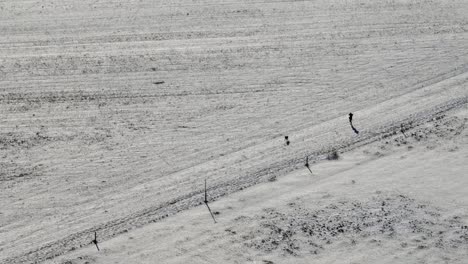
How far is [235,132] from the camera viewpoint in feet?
63.8

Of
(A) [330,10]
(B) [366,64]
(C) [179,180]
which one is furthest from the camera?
(A) [330,10]

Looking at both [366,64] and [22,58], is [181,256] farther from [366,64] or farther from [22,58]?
[22,58]

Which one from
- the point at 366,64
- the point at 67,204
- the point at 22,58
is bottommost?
the point at 67,204

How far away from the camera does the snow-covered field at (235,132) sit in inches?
593

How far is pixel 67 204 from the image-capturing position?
1634 cm

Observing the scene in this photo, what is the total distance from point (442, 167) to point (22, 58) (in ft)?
57.7

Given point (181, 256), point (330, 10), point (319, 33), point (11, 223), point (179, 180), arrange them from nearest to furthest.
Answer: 1. point (181, 256)
2. point (11, 223)
3. point (179, 180)
4. point (319, 33)
5. point (330, 10)

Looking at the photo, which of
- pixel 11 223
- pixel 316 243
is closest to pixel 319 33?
pixel 316 243

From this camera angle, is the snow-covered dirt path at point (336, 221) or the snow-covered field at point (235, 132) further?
the snow-covered field at point (235, 132)

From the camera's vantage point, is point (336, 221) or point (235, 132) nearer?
point (336, 221)

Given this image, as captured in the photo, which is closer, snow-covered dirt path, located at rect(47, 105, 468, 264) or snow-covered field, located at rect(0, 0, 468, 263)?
snow-covered dirt path, located at rect(47, 105, 468, 264)

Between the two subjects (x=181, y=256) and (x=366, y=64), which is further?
(x=366, y=64)

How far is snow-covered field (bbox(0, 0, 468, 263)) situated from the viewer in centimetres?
1507

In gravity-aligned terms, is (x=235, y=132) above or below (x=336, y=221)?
above
